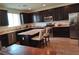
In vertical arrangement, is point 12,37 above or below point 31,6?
below

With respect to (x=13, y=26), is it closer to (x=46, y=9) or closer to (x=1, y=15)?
(x=1, y=15)

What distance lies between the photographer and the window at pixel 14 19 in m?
2.16

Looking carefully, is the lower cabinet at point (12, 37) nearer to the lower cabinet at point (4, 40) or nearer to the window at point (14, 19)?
the lower cabinet at point (4, 40)

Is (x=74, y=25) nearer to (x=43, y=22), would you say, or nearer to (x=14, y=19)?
(x=43, y=22)

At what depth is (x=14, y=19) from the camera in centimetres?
220

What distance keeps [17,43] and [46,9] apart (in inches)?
32.9

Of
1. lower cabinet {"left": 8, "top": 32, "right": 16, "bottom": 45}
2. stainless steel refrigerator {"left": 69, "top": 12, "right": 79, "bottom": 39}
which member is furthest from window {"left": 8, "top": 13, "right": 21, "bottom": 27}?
stainless steel refrigerator {"left": 69, "top": 12, "right": 79, "bottom": 39}

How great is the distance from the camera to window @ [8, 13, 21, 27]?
2.16 metres

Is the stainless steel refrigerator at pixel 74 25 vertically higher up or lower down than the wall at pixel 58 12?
lower down

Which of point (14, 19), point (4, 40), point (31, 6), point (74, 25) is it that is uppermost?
point (31, 6)

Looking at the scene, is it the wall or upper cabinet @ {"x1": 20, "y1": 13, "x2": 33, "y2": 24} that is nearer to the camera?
the wall

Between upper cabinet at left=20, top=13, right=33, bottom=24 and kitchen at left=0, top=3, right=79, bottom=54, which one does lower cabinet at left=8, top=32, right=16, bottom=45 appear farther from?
upper cabinet at left=20, top=13, right=33, bottom=24

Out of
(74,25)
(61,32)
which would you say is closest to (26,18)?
(61,32)

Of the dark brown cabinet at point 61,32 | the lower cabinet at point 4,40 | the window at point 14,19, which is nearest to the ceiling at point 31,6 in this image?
the window at point 14,19
